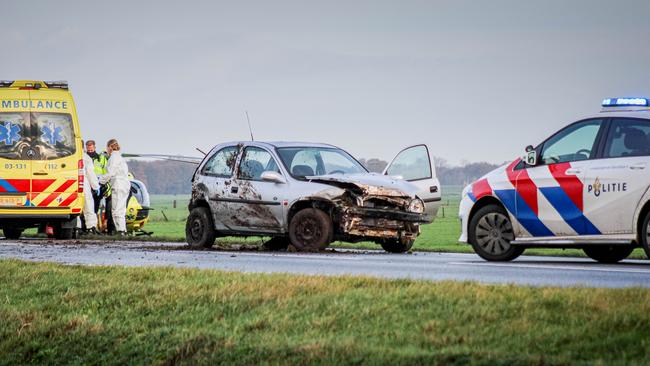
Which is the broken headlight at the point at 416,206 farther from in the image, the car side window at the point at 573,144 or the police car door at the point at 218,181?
the car side window at the point at 573,144

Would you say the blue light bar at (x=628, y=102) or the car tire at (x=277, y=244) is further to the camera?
the car tire at (x=277, y=244)

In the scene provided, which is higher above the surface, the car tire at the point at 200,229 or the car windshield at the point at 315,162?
the car windshield at the point at 315,162

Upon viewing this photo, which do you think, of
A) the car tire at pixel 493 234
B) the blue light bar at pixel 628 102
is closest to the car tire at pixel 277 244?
the car tire at pixel 493 234

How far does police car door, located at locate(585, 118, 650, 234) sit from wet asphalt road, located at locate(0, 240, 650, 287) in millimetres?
588

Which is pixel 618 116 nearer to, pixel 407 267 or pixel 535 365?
pixel 407 267

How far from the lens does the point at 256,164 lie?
2103 centimetres

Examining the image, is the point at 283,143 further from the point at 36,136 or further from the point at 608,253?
the point at 608,253

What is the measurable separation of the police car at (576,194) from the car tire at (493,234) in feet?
0.04

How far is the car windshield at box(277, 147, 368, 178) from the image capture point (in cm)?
2062

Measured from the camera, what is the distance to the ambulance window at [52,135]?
25.6 m

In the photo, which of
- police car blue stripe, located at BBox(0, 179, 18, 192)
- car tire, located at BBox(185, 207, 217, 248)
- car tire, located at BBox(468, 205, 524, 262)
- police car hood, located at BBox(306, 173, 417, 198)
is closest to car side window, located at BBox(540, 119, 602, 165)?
car tire, located at BBox(468, 205, 524, 262)

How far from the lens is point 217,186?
21.3 meters

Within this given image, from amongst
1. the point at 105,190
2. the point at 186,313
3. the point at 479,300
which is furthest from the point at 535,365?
the point at 105,190

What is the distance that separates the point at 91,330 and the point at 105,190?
1685 centimetres
